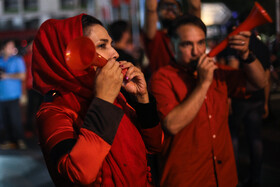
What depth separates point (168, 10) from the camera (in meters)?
3.12

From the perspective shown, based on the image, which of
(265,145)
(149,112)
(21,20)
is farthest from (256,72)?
(21,20)

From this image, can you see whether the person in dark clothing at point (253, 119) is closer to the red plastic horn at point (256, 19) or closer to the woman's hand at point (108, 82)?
the red plastic horn at point (256, 19)

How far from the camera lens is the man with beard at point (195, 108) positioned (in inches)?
75.7

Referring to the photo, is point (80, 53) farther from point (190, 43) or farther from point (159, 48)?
point (159, 48)

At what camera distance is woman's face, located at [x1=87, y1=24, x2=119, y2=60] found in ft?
5.19

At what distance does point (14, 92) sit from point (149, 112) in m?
5.10

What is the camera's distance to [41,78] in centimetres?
150

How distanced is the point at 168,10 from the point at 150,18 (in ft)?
0.77

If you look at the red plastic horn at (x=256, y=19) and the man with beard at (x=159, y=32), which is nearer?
the red plastic horn at (x=256, y=19)

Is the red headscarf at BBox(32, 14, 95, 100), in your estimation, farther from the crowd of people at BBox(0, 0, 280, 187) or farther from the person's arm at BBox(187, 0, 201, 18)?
the person's arm at BBox(187, 0, 201, 18)

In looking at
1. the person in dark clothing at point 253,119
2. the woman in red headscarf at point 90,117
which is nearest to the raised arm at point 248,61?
the woman in red headscarf at point 90,117

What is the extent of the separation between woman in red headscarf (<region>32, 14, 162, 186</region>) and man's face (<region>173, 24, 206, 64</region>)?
0.66 metres

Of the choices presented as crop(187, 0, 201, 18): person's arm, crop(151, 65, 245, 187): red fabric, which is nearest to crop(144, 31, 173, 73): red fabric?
crop(187, 0, 201, 18): person's arm

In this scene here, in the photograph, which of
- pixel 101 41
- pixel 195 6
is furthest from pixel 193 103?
pixel 195 6
